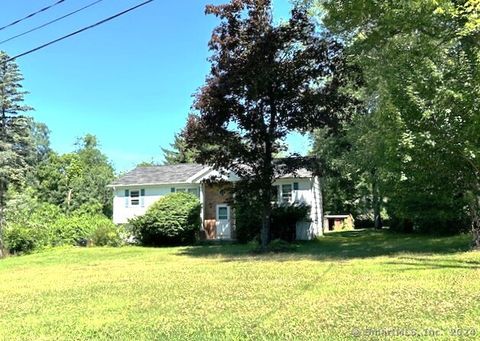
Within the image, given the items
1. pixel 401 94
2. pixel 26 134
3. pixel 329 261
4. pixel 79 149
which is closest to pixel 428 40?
pixel 401 94

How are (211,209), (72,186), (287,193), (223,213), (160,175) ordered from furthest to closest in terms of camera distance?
1. (72,186)
2. (160,175)
3. (211,209)
4. (223,213)
5. (287,193)

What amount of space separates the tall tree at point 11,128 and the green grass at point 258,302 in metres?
15.3

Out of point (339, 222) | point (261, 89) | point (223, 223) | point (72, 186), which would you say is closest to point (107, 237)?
point (223, 223)

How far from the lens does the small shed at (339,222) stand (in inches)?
1823

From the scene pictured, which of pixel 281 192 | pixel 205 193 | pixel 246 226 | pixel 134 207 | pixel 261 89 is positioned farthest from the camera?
pixel 134 207

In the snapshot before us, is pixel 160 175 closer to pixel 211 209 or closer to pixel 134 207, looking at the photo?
pixel 134 207

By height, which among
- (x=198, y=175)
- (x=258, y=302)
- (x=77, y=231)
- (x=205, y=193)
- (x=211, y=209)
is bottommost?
(x=258, y=302)

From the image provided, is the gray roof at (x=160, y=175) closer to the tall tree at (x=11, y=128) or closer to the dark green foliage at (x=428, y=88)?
the tall tree at (x=11, y=128)

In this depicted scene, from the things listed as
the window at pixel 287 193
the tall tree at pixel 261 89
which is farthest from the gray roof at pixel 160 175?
the tall tree at pixel 261 89

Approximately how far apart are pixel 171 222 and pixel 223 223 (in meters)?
5.02

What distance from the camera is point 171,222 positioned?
2741 centimetres

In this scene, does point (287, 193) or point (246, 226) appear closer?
point (246, 226)

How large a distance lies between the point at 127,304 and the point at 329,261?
7.62 metres

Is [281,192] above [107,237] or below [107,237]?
above
